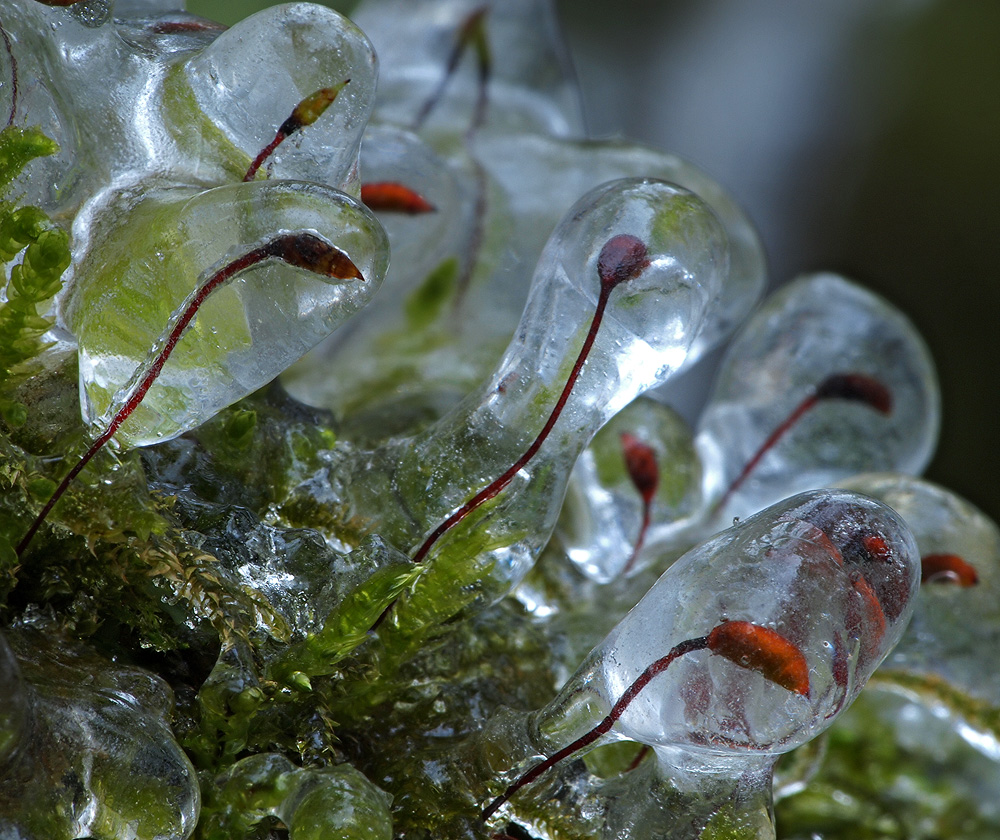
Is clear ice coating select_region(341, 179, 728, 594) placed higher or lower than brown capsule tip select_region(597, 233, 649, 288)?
lower

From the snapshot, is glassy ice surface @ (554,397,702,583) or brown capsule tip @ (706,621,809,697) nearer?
brown capsule tip @ (706,621,809,697)

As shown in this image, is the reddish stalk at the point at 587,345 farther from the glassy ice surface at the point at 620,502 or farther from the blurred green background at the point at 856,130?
the blurred green background at the point at 856,130

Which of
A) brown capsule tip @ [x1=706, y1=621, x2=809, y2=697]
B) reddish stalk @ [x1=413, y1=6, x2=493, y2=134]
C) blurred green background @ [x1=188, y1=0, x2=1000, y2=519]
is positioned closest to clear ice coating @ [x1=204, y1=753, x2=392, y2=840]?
brown capsule tip @ [x1=706, y1=621, x2=809, y2=697]

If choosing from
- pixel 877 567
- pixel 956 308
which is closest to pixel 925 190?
pixel 956 308

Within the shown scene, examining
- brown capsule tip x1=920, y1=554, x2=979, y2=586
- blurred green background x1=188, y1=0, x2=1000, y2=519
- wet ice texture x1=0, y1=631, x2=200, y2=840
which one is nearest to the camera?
wet ice texture x1=0, y1=631, x2=200, y2=840

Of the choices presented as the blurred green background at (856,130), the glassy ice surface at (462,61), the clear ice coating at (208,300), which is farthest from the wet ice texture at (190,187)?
the blurred green background at (856,130)

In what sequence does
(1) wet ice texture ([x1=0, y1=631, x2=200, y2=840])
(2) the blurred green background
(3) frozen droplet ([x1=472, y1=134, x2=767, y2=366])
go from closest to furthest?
(1) wet ice texture ([x1=0, y1=631, x2=200, y2=840]) → (3) frozen droplet ([x1=472, y1=134, x2=767, y2=366]) → (2) the blurred green background

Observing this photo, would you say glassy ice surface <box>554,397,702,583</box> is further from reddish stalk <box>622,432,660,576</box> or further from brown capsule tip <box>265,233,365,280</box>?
brown capsule tip <box>265,233,365,280</box>
